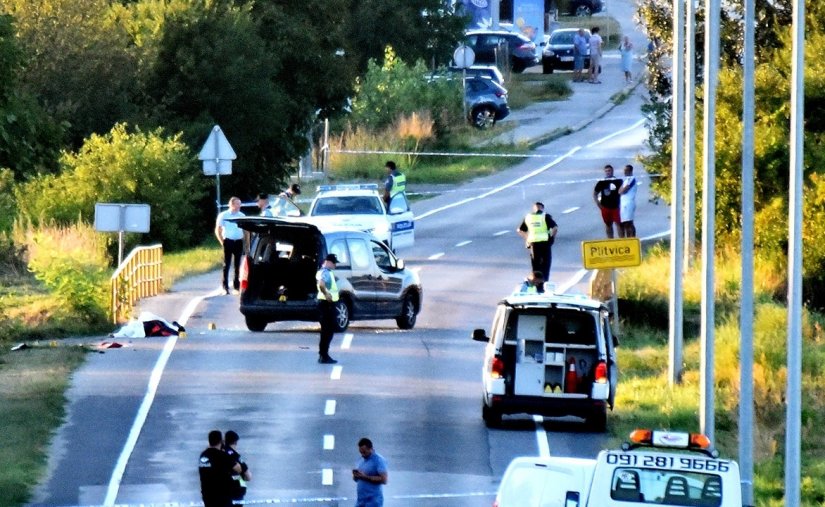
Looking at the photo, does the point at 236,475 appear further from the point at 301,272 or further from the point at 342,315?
the point at 342,315

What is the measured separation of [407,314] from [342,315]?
5.56 feet

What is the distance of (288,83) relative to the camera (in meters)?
52.1

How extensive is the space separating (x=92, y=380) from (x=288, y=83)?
2467cm

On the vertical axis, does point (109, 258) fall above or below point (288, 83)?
below

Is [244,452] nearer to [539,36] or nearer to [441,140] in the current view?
[441,140]

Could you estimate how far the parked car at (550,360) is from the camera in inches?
978

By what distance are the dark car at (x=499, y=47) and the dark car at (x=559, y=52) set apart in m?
0.70

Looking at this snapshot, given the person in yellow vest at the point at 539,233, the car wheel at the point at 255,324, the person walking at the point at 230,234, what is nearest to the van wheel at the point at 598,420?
the car wheel at the point at 255,324

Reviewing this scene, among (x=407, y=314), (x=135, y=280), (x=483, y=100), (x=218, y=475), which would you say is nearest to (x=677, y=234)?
(x=407, y=314)

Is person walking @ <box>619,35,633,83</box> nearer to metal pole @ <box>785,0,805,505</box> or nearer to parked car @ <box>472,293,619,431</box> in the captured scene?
parked car @ <box>472,293,619,431</box>

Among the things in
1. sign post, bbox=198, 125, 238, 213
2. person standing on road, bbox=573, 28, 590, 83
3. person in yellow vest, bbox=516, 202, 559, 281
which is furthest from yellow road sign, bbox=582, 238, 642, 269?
person standing on road, bbox=573, 28, 590, 83

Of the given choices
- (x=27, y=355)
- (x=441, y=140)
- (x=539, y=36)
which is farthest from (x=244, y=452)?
(x=539, y=36)

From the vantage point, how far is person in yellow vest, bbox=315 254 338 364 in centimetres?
2834

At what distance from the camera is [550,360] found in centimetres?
2509
